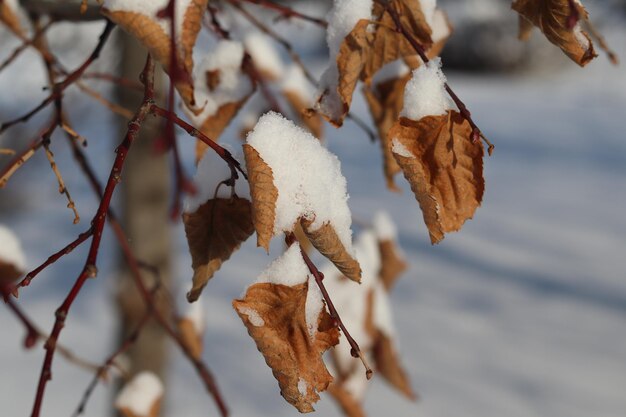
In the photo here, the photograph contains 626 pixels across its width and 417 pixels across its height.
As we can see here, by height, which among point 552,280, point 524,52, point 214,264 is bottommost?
point 524,52

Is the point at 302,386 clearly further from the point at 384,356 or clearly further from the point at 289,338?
the point at 384,356

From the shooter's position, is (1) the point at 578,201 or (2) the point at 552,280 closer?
(2) the point at 552,280

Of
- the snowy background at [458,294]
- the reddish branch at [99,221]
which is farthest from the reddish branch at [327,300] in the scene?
the snowy background at [458,294]

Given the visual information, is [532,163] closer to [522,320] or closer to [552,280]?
[552,280]

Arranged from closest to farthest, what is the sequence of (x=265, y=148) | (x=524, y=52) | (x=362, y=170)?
(x=265, y=148), (x=362, y=170), (x=524, y=52)

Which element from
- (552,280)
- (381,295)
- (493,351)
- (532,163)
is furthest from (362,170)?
(381,295)

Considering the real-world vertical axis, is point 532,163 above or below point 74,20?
below

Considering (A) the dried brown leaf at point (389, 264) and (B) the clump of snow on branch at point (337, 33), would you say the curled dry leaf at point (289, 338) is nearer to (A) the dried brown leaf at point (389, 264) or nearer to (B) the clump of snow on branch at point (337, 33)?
(B) the clump of snow on branch at point (337, 33)

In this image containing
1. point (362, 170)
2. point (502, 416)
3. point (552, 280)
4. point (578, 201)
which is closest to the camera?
point (502, 416)
